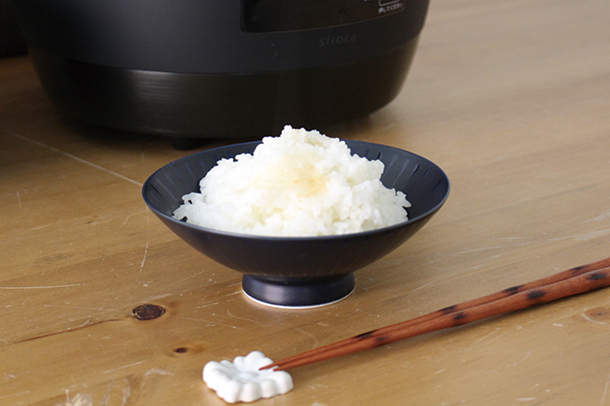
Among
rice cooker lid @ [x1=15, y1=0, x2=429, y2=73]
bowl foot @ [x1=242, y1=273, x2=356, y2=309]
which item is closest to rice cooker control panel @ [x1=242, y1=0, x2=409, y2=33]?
rice cooker lid @ [x1=15, y1=0, x2=429, y2=73]

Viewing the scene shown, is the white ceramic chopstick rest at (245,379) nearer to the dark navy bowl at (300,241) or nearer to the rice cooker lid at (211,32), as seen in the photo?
the dark navy bowl at (300,241)

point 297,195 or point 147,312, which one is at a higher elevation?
point 297,195

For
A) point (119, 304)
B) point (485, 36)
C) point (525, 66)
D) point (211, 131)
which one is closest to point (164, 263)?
point (119, 304)

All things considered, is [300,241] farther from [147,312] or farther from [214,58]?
[214,58]

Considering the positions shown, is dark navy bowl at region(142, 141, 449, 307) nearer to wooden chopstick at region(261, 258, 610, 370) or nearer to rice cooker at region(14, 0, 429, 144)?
wooden chopstick at region(261, 258, 610, 370)

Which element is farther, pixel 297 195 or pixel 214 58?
pixel 214 58

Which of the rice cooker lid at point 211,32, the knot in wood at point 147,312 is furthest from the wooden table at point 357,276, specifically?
the rice cooker lid at point 211,32

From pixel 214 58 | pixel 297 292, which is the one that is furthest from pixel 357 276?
pixel 214 58
